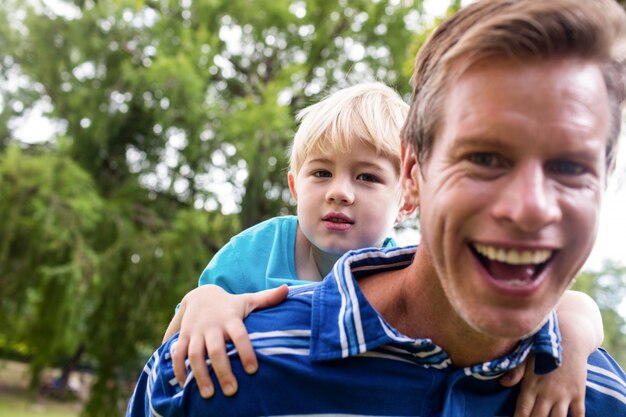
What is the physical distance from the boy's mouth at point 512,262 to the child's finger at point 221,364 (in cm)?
55

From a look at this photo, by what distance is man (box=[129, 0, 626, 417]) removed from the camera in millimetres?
1290

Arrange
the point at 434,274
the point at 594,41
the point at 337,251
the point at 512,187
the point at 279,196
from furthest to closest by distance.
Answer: the point at 279,196
the point at 337,251
the point at 434,274
the point at 594,41
the point at 512,187

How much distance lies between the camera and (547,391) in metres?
1.53

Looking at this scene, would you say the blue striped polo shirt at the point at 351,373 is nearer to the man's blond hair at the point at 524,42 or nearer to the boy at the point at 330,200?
the man's blond hair at the point at 524,42

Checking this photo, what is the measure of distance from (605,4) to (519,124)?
386mm

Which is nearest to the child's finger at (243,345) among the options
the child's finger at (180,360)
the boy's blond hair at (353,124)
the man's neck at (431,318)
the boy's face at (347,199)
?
the child's finger at (180,360)

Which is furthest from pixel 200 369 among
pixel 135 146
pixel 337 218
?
pixel 135 146

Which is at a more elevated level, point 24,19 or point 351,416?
point 24,19

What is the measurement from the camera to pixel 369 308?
147 centimetres

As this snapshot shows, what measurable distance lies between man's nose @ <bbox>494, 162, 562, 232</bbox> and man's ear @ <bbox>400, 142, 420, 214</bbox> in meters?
0.29

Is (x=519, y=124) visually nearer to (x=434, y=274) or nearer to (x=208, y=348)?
(x=434, y=274)

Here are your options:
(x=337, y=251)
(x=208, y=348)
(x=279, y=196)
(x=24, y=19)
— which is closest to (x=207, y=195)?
(x=279, y=196)

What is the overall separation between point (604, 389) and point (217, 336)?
34.6 inches

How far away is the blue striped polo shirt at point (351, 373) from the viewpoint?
4.70ft
